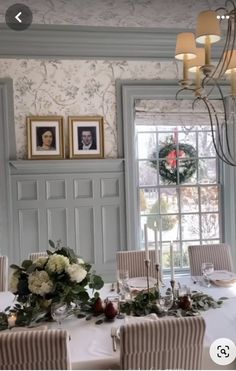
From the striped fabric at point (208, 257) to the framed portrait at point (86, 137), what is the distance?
1269mm

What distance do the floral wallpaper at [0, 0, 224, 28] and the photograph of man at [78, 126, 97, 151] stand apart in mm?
917

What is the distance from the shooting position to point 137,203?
12.4 feet

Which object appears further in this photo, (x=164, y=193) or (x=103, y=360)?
(x=164, y=193)

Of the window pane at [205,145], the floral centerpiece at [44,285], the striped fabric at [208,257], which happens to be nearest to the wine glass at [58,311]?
the floral centerpiece at [44,285]

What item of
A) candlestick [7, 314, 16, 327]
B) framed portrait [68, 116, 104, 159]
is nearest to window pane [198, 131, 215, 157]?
framed portrait [68, 116, 104, 159]

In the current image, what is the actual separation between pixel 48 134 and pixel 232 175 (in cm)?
185

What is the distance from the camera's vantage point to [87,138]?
141 inches

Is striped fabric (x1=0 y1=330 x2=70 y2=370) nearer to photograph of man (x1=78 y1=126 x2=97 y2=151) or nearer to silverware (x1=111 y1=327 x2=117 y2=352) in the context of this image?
silverware (x1=111 y1=327 x2=117 y2=352)

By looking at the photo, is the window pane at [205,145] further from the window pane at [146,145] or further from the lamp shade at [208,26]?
the lamp shade at [208,26]

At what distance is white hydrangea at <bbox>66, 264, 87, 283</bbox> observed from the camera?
74.8 inches

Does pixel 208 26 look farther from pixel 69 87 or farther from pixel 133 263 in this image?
pixel 69 87

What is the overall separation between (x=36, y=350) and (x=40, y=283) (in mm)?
476

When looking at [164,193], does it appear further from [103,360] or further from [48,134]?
[103,360]

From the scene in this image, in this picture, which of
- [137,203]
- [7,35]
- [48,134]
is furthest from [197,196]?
[7,35]
